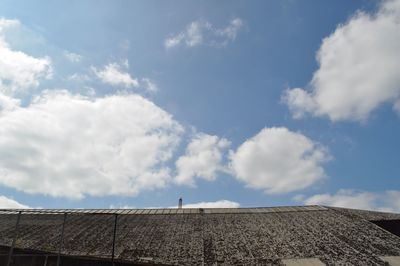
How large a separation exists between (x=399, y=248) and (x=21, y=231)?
87.3 ft

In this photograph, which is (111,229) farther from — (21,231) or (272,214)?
(272,214)

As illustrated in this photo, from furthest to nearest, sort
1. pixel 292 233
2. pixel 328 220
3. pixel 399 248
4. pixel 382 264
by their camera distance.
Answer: pixel 328 220 → pixel 292 233 → pixel 399 248 → pixel 382 264

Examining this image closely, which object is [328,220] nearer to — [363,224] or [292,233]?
[363,224]

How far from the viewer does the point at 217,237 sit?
90.1 ft

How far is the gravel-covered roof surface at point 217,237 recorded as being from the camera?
23.7m

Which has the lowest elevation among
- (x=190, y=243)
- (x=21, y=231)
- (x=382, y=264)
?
(x=382, y=264)

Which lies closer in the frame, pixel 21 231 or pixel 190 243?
pixel 190 243

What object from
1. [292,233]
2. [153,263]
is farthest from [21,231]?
[292,233]

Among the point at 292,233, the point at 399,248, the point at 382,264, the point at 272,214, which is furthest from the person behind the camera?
the point at 272,214

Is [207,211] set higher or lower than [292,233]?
higher

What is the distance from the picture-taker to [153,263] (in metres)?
22.8

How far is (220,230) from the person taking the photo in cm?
2930

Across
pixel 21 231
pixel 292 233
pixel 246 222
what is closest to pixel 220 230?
pixel 246 222

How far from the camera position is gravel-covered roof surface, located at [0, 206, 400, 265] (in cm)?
2369
